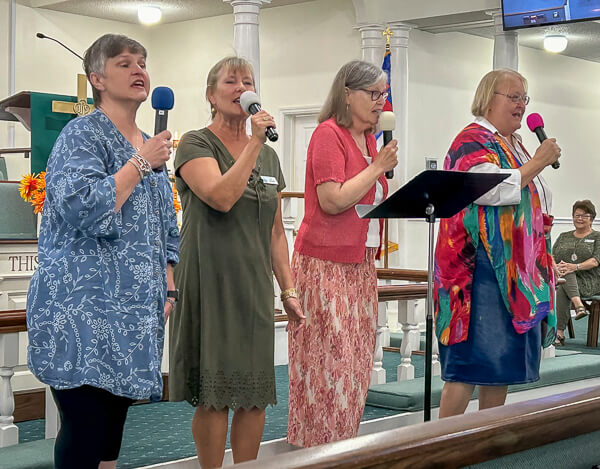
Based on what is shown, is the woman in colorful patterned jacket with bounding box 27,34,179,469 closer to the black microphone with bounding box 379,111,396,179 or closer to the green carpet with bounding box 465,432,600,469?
the black microphone with bounding box 379,111,396,179

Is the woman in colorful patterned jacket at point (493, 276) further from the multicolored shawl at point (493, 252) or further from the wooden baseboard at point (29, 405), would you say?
the wooden baseboard at point (29, 405)

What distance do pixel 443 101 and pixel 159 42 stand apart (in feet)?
13.1

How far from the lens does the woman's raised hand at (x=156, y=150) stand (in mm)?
2297

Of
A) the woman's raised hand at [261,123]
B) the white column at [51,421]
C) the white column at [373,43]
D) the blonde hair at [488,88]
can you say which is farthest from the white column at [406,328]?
the white column at [373,43]

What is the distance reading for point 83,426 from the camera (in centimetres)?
223

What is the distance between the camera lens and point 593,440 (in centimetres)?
147

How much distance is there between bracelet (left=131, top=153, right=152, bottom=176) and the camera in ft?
7.46

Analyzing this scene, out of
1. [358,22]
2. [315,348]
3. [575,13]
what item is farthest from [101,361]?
[358,22]

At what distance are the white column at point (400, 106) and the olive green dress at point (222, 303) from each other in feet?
22.8

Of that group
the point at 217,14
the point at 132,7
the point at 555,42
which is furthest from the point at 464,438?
the point at 217,14

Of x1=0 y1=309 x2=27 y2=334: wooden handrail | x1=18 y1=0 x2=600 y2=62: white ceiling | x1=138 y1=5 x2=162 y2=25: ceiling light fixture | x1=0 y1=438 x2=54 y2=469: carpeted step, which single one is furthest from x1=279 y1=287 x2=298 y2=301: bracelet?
x1=138 y1=5 x2=162 y2=25: ceiling light fixture

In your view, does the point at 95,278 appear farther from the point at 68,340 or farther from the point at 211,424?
the point at 211,424

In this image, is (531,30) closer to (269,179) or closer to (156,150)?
(269,179)

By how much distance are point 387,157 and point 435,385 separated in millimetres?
2172
